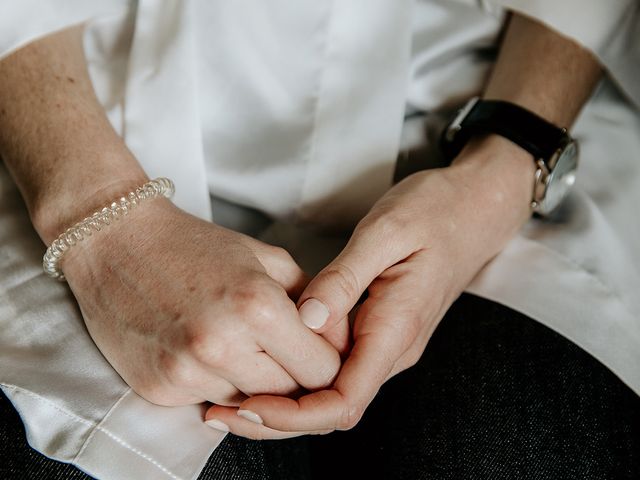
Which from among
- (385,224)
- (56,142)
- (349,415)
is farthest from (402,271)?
(56,142)

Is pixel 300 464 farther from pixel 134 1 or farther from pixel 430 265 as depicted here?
pixel 134 1

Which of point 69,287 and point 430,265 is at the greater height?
point 430,265

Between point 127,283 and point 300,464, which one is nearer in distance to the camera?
point 127,283

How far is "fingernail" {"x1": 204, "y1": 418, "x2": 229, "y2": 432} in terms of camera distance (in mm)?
608

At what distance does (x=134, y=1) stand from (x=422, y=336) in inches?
20.0

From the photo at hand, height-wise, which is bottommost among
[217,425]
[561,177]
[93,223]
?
[217,425]

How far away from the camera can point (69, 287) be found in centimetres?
69

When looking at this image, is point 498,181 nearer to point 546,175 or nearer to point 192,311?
point 546,175

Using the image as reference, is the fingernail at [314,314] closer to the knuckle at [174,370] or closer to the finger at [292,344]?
the finger at [292,344]

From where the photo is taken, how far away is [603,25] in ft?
2.68

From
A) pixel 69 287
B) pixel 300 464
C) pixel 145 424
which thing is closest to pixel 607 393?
pixel 300 464

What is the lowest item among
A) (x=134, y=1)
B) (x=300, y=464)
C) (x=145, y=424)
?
(x=300, y=464)

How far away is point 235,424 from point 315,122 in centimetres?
37

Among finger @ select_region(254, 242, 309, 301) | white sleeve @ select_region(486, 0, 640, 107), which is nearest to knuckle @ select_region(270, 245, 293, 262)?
finger @ select_region(254, 242, 309, 301)
